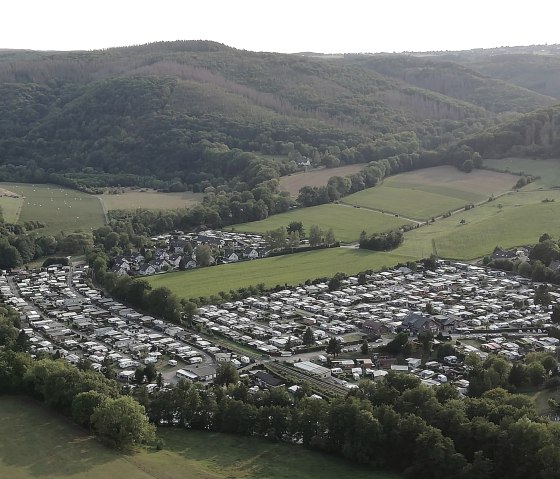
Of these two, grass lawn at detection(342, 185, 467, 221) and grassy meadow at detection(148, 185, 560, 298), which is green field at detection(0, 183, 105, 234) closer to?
grassy meadow at detection(148, 185, 560, 298)

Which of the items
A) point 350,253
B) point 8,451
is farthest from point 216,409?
point 350,253

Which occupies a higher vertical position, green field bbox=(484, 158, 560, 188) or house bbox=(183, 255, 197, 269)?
green field bbox=(484, 158, 560, 188)

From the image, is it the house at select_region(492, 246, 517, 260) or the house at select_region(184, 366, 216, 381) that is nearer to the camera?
the house at select_region(184, 366, 216, 381)

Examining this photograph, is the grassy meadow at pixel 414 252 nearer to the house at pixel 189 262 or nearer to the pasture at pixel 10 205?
the house at pixel 189 262

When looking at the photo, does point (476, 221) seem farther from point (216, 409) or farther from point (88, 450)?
point (88, 450)

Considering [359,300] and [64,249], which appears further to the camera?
[64,249]

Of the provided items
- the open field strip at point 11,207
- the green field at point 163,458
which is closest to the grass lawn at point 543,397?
the green field at point 163,458

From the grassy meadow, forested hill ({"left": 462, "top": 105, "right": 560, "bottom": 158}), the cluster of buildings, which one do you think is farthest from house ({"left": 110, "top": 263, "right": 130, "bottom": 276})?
forested hill ({"left": 462, "top": 105, "right": 560, "bottom": 158})
